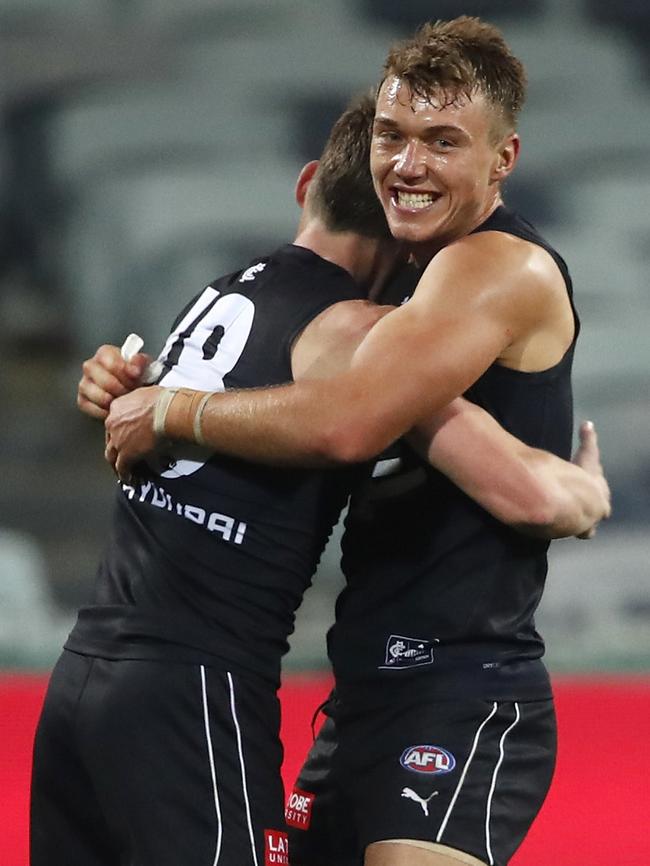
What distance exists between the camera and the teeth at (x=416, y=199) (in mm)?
2619

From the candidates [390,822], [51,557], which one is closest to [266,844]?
[390,822]

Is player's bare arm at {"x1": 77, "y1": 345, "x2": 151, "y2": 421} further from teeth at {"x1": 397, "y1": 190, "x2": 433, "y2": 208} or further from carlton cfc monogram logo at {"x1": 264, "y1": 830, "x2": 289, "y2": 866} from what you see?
carlton cfc monogram logo at {"x1": 264, "y1": 830, "x2": 289, "y2": 866}

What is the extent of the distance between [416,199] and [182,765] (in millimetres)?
1061

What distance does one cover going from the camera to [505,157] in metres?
2.72

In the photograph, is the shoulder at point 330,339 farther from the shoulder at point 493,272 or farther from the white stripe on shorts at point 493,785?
the white stripe on shorts at point 493,785

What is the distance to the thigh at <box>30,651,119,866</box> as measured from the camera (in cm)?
248

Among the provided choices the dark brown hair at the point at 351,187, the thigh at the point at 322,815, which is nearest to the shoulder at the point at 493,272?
the dark brown hair at the point at 351,187

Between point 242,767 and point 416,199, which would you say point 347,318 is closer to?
point 416,199

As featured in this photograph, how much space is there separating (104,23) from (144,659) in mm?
5918

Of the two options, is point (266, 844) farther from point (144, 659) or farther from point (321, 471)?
point (321, 471)

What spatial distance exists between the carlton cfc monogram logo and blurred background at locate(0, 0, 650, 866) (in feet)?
17.2

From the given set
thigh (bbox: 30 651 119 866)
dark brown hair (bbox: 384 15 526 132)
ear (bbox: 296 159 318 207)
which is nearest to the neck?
dark brown hair (bbox: 384 15 526 132)

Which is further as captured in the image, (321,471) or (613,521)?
(613,521)

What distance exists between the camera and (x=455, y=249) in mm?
2527
